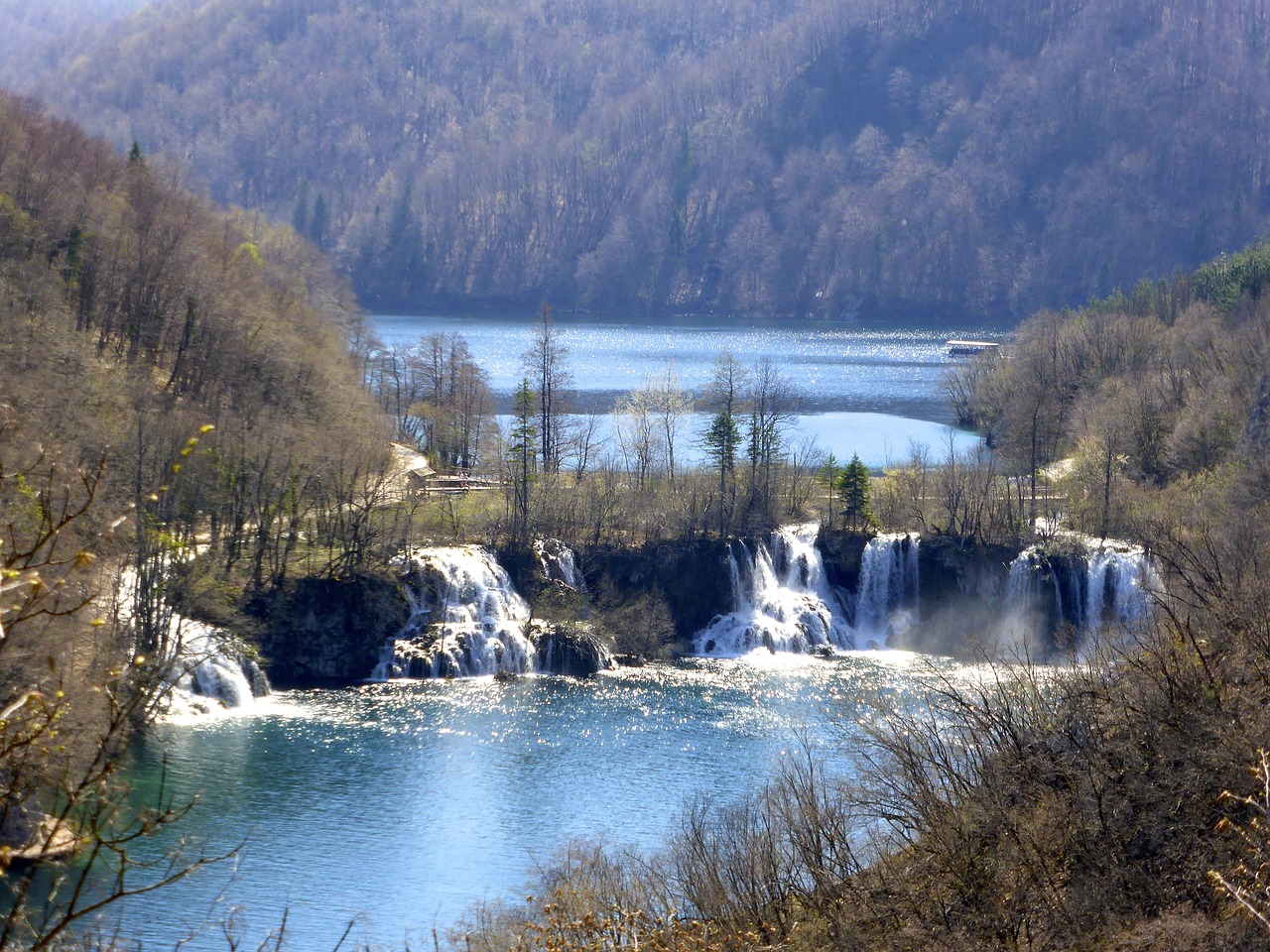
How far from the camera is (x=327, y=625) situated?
45594 mm

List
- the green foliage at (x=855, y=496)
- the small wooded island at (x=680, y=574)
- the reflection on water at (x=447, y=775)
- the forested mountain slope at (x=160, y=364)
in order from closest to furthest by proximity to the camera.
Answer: the small wooded island at (x=680, y=574) < the reflection on water at (x=447, y=775) < the forested mountain slope at (x=160, y=364) < the green foliage at (x=855, y=496)

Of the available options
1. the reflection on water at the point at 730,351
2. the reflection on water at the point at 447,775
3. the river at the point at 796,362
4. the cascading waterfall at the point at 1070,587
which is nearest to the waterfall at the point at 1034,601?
the cascading waterfall at the point at 1070,587

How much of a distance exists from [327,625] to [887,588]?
21164 mm

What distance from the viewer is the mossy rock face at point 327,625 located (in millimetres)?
44500

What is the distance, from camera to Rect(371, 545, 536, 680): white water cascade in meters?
45.5

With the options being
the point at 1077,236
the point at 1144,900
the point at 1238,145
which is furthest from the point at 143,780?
the point at 1238,145

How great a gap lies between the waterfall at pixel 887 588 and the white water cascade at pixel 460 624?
43.4 feet

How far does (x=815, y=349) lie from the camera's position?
142 meters

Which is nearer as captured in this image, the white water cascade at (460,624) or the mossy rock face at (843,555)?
the white water cascade at (460,624)

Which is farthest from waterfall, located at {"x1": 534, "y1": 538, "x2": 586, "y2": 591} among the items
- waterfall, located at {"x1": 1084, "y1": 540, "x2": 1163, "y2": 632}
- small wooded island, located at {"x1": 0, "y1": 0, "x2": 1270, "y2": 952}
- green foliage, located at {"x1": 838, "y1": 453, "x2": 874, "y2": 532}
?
waterfall, located at {"x1": 1084, "y1": 540, "x2": 1163, "y2": 632}

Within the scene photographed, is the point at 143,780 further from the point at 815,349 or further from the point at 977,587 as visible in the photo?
the point at 815,349

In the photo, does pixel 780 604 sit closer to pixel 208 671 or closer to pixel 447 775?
pixel 447 775

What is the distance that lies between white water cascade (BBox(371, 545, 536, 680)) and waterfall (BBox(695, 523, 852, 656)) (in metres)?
7.25

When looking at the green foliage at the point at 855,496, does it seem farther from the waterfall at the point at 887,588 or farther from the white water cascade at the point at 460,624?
the white water cascade at the point at 460,624
